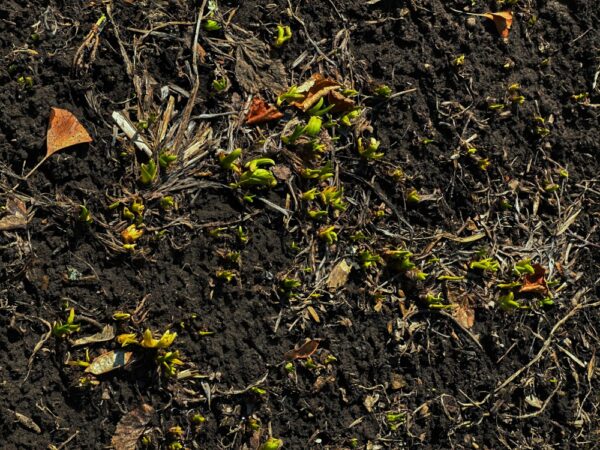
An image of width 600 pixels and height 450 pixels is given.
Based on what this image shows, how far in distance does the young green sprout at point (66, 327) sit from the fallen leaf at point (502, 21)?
2.20 m

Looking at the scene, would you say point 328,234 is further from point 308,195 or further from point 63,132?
point 63,132

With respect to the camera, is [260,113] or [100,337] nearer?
[100,337]

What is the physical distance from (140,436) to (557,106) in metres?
2.33

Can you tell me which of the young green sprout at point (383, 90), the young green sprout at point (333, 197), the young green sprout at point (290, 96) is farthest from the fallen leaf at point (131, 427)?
the young green sprout at point (383, 90)

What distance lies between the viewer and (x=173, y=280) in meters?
2.54

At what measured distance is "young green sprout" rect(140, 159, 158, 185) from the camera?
8.16 ft

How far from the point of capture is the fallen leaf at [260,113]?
2736mm

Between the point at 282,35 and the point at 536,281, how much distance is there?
Result: 1.51m

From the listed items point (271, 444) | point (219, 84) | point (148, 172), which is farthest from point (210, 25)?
point (271, 444)

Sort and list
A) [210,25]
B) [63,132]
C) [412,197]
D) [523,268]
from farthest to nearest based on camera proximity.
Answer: [523,268]
[412,197]
[210,25]
[63,132]

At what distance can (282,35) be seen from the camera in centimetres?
282

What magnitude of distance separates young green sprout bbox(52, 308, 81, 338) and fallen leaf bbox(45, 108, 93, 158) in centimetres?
55

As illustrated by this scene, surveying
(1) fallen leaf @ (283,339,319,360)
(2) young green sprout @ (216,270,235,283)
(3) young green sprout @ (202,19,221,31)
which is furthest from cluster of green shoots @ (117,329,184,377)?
(3) young green sprout @ (202,19,221,31)

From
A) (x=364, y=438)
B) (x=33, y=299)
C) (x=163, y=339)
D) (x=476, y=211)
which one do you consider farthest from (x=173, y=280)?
(x=476, y=211)
